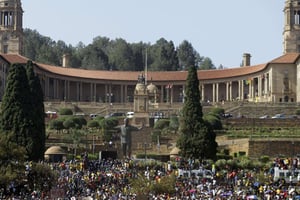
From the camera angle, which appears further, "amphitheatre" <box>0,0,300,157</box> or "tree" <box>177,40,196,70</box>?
"tree" <box>177,40,196,70</box>

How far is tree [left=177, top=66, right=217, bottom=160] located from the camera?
157 feet

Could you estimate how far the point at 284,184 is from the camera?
38219 millimetres

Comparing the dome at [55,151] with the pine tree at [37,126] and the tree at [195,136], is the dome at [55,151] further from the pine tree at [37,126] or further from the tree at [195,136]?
the tree at [195,136]

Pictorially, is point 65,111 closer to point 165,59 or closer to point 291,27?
point 291,27

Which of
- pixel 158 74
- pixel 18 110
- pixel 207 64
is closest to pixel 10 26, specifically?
pixel 158 74

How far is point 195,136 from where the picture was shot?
48.4 metres

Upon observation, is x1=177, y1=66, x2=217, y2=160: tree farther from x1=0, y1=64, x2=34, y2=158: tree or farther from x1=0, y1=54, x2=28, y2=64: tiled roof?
Result: x1=0, y1=54, x2=28, y2=64: tiled roof

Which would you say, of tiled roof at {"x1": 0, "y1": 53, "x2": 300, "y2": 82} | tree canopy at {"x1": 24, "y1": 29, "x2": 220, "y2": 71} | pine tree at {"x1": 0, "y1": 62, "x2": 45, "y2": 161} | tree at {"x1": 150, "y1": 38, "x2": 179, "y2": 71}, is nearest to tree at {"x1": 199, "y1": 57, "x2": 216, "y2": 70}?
tree canopy at {"x1": 24, "y1": 29, "x2": 220, "y2": 71}

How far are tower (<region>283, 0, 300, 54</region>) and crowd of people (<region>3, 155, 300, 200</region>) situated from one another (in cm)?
6488

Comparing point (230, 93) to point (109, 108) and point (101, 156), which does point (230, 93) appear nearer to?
point (109, 108)

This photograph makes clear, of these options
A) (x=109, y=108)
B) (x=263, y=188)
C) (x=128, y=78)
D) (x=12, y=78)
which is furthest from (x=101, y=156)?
(x=128, y=78)

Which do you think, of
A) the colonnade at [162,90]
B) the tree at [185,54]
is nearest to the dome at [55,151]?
the colonnade at [162,90]

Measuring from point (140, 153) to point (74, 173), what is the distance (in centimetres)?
1617

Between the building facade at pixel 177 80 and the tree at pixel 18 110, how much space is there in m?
43.1
